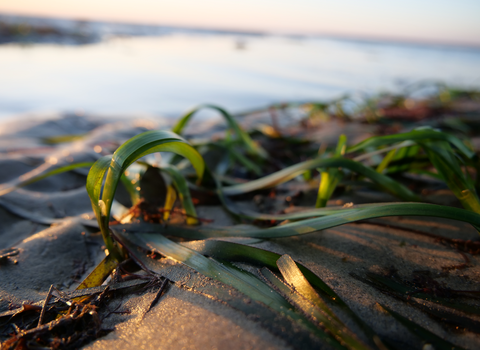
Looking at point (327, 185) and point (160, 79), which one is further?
point (160, 79)

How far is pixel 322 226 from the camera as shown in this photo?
38.3 inches

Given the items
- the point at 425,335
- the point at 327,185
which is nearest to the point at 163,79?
the point at 327,185

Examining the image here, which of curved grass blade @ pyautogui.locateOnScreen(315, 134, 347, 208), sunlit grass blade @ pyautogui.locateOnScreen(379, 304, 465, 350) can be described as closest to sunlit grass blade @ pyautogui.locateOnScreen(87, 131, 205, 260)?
curved grass blade @ pyautogui.locateOnScreen(315, 134, 347, 208)

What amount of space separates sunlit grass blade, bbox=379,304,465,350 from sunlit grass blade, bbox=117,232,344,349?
0.64ft

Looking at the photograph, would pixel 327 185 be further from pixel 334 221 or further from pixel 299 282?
pixel 299 282

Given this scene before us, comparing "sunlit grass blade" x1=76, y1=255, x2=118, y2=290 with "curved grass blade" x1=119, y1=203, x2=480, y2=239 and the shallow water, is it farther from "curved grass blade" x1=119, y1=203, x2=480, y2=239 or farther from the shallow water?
the shallow water

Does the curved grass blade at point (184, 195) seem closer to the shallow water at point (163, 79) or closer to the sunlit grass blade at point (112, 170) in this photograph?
the sunlit grass blade at point (112, 170)

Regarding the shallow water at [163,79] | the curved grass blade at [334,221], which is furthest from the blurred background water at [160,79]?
the curved grass blade at [334,221]

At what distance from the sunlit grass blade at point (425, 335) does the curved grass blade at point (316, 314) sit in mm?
167

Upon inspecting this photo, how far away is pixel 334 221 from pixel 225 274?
37 cm

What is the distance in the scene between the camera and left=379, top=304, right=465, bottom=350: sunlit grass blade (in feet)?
2.19

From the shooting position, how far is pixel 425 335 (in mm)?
697

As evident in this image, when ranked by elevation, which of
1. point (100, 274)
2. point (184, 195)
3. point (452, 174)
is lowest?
point (100, 274)

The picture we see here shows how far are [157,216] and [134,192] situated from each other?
179 millimetres
